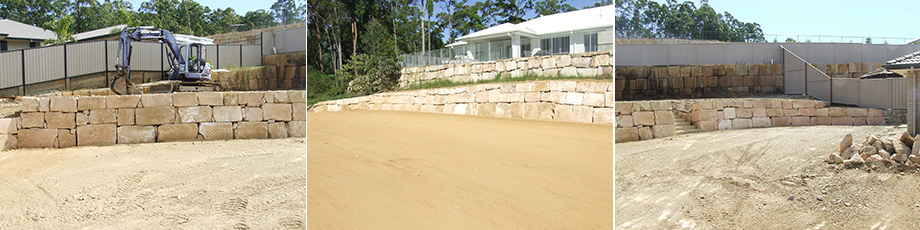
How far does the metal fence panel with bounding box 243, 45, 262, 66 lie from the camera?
3029mm

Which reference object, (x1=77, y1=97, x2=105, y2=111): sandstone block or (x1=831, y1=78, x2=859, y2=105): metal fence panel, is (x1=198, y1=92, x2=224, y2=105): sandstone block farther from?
(x1=831, y1=78, x2=859, y2=105): metal fence panel

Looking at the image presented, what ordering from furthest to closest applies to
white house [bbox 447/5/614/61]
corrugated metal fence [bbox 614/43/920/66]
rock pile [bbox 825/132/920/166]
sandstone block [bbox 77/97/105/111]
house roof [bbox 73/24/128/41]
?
1. corrugated metal fence [bbox 614/43/920/66]
2. sandstone block [bbox 77/97/105/111]
3. house roof [bbox 73/24/128/41]
4. rock pile [bbox 825/132/920/166]
5. white house [bbox 447/5/614/61]

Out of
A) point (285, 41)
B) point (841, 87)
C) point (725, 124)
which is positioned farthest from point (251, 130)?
point (841, 87)

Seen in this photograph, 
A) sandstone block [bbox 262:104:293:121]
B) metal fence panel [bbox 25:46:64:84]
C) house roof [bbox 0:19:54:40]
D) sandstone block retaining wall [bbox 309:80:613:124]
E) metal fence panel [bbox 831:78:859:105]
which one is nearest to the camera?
sandstone block retaining wall [bbox 309:80:613:124]

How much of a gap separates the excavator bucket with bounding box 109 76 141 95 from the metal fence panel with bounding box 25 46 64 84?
23.5 inches

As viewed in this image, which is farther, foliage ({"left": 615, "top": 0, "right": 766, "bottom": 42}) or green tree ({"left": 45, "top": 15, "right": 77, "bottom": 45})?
green tree ({"left": 45, "top": 15, "right": 77, "bottom": 45})

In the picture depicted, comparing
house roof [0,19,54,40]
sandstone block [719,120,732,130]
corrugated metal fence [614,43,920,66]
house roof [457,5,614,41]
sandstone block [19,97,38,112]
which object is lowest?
sandstone block [719,120,732,130]

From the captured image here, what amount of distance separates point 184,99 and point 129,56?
3.14 feet

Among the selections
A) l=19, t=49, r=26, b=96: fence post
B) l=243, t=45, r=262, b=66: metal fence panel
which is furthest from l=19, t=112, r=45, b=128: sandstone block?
l=243, t=45, r=262, b=66: metal fence panel

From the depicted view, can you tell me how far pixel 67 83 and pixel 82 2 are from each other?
122 inches

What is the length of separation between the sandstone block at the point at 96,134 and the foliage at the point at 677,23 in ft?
24.2

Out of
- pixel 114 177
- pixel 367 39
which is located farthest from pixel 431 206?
pixel 114 177

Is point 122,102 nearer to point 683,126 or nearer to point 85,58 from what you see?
point 85,58

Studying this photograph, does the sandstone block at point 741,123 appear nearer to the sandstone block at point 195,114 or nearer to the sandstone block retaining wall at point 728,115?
the sandstone block retaining wall at point 728,115
